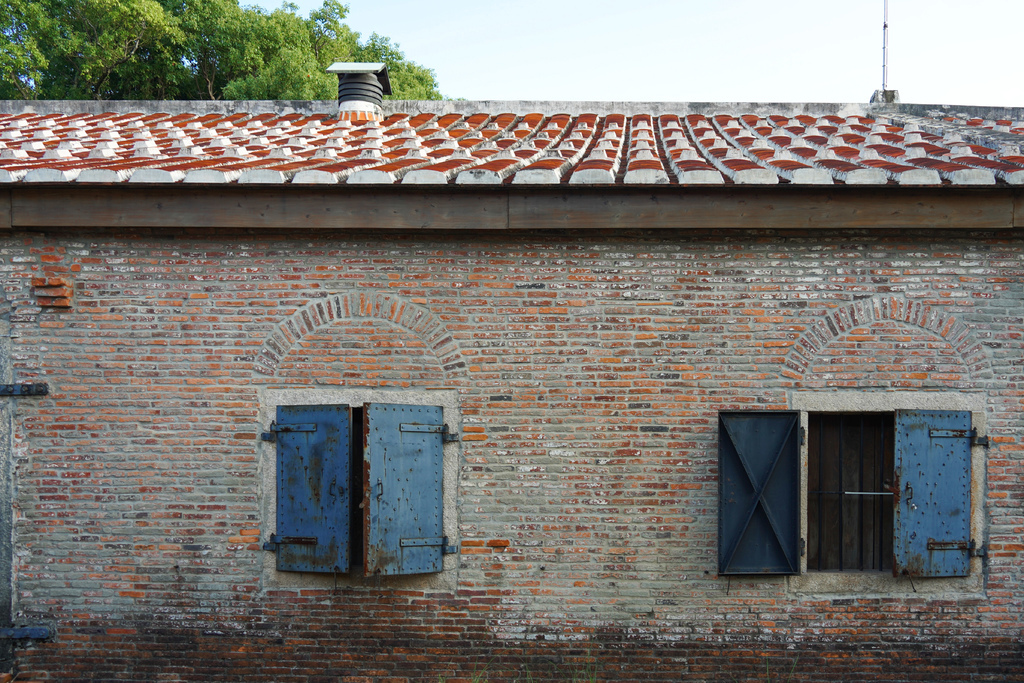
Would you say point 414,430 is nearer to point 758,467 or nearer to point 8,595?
point 758,467

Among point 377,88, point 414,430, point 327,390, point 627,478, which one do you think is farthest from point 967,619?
point 377,88

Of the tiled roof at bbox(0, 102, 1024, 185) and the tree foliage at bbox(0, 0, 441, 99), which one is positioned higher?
the tree foliage at bbox(0, 0, 441, 99)

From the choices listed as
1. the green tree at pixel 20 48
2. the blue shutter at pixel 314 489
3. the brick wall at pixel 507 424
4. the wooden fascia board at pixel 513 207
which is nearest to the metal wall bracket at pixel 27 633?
the brick wall at pixel 507 424

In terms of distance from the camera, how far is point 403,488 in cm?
495

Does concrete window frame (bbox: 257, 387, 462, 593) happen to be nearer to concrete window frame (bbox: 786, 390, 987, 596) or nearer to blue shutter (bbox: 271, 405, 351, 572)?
blue shutter (bbox: 271, 405, 351, 572)

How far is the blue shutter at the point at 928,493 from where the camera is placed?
4.96m

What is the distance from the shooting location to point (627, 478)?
514 centimetres

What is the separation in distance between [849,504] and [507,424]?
259cm

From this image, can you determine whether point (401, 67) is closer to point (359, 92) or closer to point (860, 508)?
point (359, 92)

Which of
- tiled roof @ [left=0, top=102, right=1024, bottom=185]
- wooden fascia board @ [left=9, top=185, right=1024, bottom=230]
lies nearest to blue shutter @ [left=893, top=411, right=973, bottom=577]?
wooden fascia board @ [left=9, top=185, right=1024, bottom=230]

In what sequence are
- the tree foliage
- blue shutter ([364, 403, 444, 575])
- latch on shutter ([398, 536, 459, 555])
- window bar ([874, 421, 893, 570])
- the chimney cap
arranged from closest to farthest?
blue shutter ([364, 403, 444, 575]) < latch on shutter ([398, 536, 459, 555]) < window bar ([874, 421, 893, 570]) < the chimney cap < the tree foliage

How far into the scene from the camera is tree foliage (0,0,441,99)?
15242 millimetres

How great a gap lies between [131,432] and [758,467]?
14.9ft

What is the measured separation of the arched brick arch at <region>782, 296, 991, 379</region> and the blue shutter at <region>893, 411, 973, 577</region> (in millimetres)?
502
